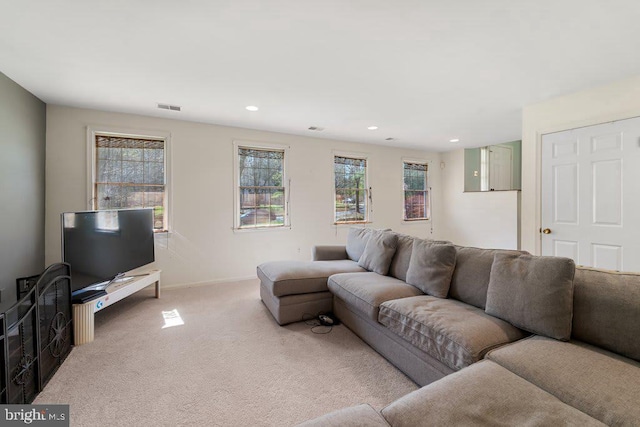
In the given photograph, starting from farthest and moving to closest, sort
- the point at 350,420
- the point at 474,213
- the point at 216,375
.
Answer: the point at 474,213 → the point at 216,375 → the point at 350,420

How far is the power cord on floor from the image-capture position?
266cm

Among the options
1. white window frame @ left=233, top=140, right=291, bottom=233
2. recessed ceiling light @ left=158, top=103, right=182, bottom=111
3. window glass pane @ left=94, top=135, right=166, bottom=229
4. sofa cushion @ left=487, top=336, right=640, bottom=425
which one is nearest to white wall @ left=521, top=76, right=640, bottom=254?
sofa cushion @ left=487, top=336, right=640, bottom=425

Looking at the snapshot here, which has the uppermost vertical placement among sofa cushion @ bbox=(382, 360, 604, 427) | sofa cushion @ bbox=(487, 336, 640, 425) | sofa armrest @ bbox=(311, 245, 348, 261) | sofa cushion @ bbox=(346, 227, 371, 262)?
sofa cushion @ bbox=(346, 227, 371, 262)

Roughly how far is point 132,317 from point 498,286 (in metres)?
3.53

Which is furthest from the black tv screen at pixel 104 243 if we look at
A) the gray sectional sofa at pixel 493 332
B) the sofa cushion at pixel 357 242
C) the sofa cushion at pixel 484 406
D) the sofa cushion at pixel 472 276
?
the sofa cushion at pixel 472 276

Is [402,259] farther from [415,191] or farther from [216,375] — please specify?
[415,191]

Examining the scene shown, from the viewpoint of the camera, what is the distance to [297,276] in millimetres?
2859

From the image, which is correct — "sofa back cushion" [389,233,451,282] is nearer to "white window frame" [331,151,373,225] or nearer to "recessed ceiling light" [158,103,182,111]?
"white window frame" [331,151,373,225]

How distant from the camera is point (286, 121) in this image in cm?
409

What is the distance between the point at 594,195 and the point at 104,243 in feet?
17.4

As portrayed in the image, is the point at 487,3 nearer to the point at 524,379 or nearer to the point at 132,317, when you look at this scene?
the point at 524,379

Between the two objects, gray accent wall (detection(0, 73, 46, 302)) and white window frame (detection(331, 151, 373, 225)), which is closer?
gray accent wall (detection(0, 73, 46, 302))

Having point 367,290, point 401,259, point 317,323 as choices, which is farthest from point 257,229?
point 367,290

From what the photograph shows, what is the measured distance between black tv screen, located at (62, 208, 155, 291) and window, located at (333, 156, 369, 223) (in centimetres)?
320
